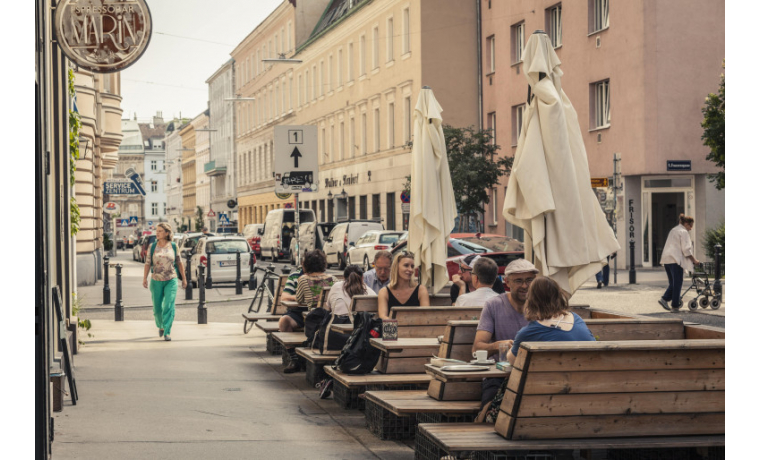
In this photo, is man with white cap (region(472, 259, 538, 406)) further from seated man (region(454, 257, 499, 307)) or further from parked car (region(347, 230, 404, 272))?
parked car (region(347, 230, 404, 272))

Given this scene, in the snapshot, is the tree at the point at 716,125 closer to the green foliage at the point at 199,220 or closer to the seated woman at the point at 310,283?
the seated woman at the point at 310,283

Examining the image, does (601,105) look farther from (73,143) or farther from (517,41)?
(73,143)

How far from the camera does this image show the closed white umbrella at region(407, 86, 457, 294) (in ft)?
43.3

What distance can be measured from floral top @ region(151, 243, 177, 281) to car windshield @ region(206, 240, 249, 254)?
14995mm

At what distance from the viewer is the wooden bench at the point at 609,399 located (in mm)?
5754

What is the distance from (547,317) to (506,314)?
947 mm

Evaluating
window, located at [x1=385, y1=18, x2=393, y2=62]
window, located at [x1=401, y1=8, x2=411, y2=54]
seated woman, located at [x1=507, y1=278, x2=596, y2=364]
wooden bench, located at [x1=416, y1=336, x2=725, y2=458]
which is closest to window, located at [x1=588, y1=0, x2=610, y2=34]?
window, located at [x1=401, y1=8, x2=411, y2=54]

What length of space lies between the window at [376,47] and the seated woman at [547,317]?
47516 millimetres

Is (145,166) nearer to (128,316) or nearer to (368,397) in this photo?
(128,316)

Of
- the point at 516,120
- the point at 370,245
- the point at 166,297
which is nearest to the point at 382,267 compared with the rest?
the point at 166,297

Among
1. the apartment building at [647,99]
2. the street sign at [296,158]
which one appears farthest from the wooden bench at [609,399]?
the apartment building at [647,99]

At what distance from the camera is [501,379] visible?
6.96 metres
